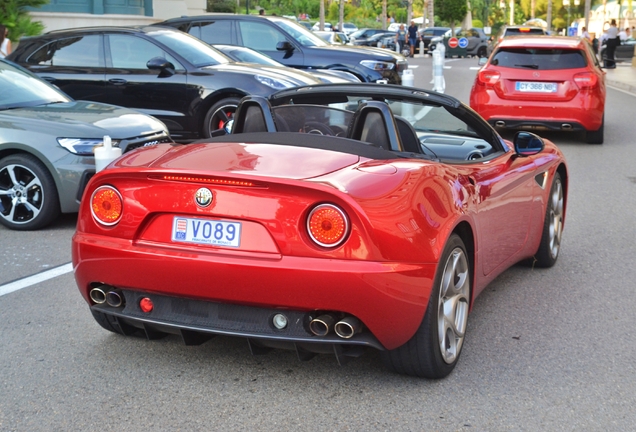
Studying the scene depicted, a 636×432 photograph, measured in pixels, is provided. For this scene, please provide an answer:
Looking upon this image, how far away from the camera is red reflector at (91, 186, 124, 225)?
169 inches

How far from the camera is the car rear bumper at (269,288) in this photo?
3893mm

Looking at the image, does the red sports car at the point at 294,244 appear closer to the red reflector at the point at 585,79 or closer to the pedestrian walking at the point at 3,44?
the red reflector at the point at 585,79

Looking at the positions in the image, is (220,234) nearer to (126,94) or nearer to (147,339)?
(147,339)

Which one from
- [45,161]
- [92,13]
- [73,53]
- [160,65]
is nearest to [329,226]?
[45,161]

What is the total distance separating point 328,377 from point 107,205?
4.20 ft

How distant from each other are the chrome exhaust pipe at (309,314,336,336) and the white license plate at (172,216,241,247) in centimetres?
45

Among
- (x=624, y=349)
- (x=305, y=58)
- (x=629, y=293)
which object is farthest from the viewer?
(x=305, y=58)

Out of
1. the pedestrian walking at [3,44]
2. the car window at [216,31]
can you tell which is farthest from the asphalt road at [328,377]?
the car window at [216,31]

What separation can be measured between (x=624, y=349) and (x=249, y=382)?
6.39 feet

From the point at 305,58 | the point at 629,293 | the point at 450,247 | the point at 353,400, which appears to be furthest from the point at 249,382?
the point at 305,58

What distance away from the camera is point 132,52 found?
12172 mm

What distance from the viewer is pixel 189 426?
388 cm

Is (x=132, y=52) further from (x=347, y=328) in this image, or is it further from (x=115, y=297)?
(x=347, y=328)

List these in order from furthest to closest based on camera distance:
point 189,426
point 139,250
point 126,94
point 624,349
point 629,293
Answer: point 126,94
point 629,293
point 624,349
point 139,250
point 189,426
